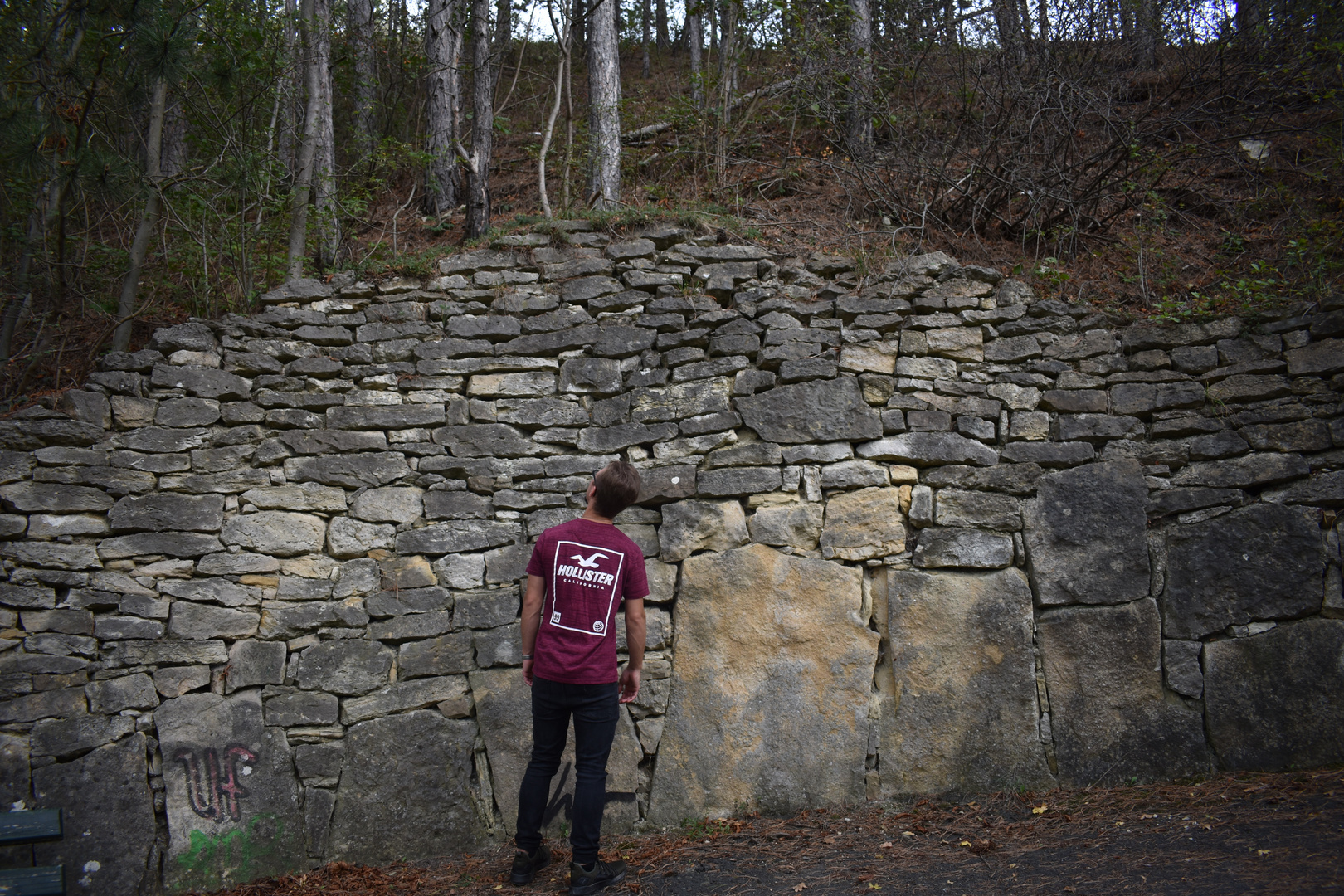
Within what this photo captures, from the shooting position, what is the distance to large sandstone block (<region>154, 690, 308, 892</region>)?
3.32 metres

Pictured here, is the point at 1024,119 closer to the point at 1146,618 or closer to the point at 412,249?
the point at 1146,618

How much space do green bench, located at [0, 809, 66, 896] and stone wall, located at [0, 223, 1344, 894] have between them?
1.00 metres

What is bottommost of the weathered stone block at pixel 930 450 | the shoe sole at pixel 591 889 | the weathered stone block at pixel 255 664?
the shoe sole at pixel 591 889

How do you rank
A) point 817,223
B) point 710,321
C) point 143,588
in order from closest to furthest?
point 143,588
point 710,321
point 817,223

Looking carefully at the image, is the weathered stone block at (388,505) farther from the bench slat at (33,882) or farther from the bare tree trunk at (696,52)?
the bare tree trunk at (696,52)

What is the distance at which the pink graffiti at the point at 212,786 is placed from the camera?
3359 mm

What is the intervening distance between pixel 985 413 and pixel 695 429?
4.83 feet

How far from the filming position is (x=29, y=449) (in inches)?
139

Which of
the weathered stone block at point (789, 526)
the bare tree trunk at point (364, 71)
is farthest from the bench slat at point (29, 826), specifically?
the bare tree trunk at point (364, 71)

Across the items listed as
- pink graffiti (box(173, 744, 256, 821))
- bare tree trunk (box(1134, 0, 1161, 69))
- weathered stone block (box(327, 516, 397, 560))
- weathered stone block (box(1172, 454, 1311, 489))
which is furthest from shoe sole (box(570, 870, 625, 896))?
bare tree trunk (box(1134, 0, 1161, 69))

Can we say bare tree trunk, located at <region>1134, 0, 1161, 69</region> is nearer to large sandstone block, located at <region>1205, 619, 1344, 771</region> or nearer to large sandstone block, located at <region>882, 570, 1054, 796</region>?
large sandstone block, located at <region>1205, 619, 1344, 771</region>

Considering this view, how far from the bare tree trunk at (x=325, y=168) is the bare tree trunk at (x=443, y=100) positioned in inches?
30.4

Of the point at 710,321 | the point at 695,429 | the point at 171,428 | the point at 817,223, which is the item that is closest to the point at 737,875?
the point at 695,429

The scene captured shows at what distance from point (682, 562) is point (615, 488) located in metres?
1.00
